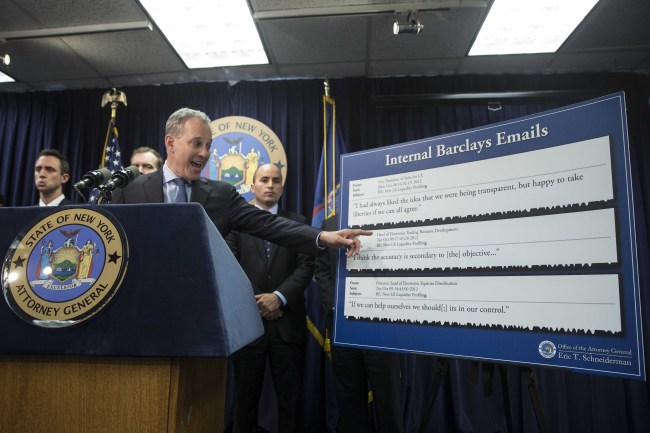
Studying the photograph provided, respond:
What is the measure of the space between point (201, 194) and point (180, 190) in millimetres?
93

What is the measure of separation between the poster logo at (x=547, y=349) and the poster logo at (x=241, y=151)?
2.84 m

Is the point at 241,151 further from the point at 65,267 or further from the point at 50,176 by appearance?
the point at 65,267

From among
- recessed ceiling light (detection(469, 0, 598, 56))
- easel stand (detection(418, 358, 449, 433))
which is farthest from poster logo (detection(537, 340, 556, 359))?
recessed ceiling light (detection(469, 0, 598, 56))

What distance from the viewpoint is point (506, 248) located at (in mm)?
1295

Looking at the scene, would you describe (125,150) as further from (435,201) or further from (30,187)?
(435,201)

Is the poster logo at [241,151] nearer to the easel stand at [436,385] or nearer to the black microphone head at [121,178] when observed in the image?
the black microphone head at [121,178]

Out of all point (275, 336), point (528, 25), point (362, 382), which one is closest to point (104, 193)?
point (275, 336)

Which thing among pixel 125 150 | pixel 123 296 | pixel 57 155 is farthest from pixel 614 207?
pixel 125 150

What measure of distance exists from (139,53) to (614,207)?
3.73m

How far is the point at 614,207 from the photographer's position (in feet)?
3.71

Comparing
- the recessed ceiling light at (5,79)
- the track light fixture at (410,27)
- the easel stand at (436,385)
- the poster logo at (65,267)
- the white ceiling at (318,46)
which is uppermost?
the white ceiling at (318,46)

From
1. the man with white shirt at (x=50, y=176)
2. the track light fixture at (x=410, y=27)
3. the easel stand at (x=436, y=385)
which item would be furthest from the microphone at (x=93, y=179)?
the track light fixture at (x=410, y=27)

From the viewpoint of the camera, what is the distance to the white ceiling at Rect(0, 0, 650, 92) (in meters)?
2.97

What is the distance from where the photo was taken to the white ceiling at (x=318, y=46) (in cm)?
297
